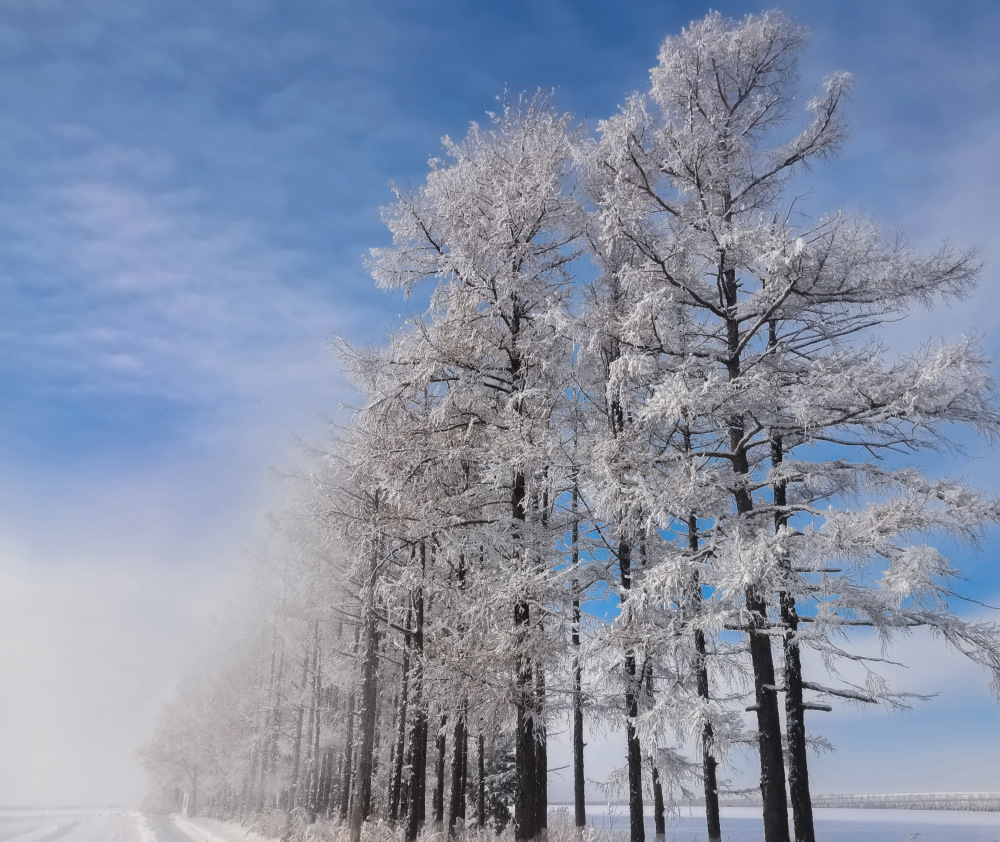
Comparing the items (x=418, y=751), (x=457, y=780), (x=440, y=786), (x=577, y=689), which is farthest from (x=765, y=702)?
(x=440, y=786)

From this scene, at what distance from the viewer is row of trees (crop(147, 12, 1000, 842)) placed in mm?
7230

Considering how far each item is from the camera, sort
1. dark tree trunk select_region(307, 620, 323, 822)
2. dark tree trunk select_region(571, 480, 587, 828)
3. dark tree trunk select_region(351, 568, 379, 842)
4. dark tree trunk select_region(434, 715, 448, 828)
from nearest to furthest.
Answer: dark tree trunk select_region(571, 480, 587, 828)
dark tree trunk select_region(351, 568, 379, 842)
dark tree trunk select_region(434, 715, 448, 828)
dark tree trunk select_region(307, 620, 323, 822)

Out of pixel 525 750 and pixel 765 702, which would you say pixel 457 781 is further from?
pixel 765 702

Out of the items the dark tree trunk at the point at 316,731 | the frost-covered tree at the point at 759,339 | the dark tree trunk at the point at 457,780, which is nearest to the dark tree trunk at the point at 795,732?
the frost-covered tree at the point at 759,339

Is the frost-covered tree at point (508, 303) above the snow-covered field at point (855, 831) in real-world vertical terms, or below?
above

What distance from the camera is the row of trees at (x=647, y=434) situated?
7230 millimetres

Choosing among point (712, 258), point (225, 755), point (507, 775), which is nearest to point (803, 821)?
point (712, 258)

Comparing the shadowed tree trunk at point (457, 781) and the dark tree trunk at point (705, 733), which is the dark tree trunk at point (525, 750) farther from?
the shadowed tree trunk at point (457, 781)

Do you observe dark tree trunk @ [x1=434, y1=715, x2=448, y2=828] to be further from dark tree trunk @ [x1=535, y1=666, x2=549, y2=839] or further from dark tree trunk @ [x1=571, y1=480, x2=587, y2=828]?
dark tree trunk @ [x1=535, y1=666, x2=549, y2=839]

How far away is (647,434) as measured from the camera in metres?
10.4

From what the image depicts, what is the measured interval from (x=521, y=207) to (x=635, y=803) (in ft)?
33.4

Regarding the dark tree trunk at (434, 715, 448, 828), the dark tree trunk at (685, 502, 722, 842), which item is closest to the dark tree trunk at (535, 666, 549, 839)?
the dark tree trunk at (685, 502, 722, 842)

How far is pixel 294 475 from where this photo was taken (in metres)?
13.9

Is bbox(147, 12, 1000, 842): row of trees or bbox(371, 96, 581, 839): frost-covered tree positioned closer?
bbox(147, 12, 1000, 842): row of trees
